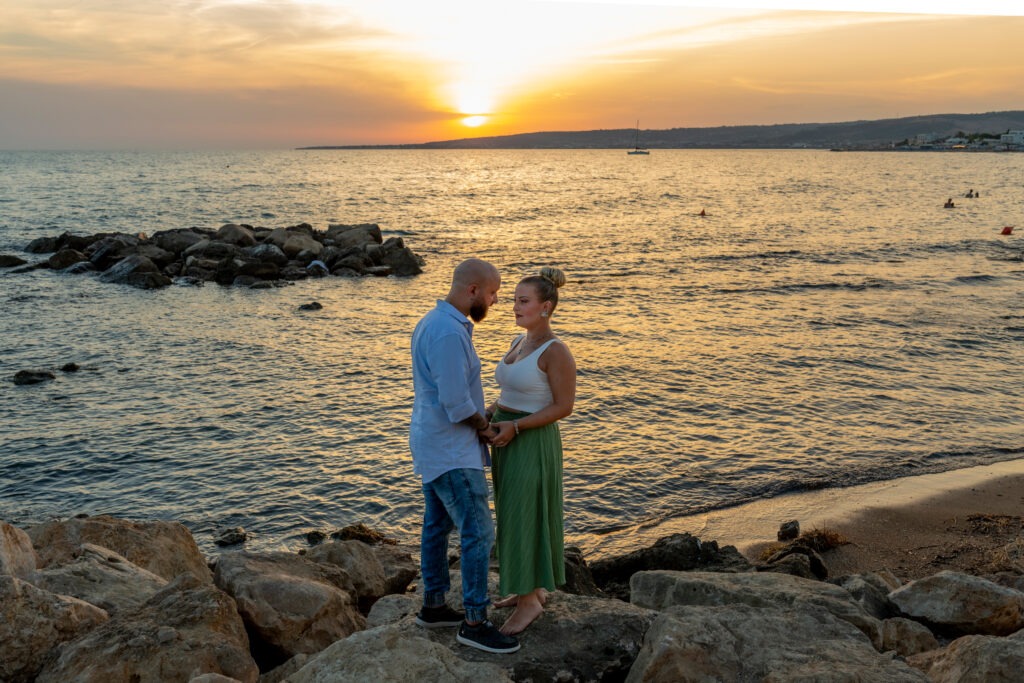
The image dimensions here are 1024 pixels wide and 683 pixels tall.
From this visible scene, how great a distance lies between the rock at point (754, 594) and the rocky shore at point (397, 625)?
15mm

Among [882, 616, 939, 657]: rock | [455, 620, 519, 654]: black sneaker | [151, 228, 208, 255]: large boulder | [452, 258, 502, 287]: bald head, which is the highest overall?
[452, 258, 502, 287]: bald head

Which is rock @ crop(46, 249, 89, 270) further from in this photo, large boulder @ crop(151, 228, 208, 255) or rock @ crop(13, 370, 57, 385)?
rock @ crop(13, 370, 57, 385)

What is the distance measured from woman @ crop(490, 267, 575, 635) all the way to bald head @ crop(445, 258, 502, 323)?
33 cm

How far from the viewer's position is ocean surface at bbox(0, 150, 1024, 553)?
11305 millimetres

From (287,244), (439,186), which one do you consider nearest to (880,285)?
(287,244)

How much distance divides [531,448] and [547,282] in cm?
105

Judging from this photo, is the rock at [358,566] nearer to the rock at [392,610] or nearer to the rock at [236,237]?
the rock at [392,610]

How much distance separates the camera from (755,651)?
461cm

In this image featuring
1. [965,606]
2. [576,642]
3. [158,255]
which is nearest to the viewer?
[576,642]

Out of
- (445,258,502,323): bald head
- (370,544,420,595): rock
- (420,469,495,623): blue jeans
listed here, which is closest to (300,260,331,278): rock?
(370,544,420,595): rock

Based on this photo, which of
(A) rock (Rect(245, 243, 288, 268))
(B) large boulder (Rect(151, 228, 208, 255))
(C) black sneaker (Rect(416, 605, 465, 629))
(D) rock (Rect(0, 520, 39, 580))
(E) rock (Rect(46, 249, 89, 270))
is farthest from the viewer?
(B) large boulder (Rect(151, 228, 208, 255))

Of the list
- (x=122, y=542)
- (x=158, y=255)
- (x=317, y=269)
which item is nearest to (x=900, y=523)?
(x=122, y=542)

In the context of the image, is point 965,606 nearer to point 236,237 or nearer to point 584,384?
point 584,384

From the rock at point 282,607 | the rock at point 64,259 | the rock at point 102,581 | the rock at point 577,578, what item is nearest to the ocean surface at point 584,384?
the rock at point 64,259
